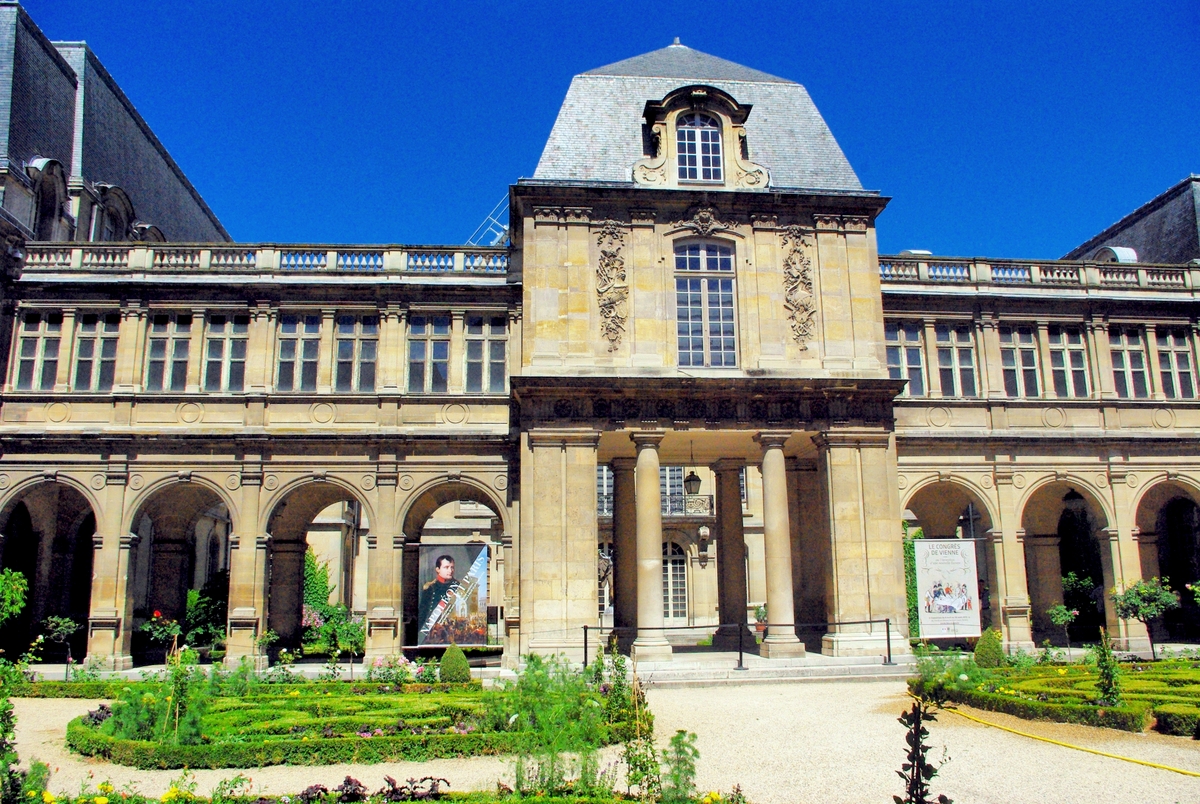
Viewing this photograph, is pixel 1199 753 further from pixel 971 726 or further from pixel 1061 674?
pixel 1061 674

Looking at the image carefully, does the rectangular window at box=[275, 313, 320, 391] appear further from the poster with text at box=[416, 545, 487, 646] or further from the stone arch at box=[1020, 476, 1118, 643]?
the stone arch at box=[1020, 476, 1118, 643]

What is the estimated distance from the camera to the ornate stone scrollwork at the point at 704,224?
24781 mm

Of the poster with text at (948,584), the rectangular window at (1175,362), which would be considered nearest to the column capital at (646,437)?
the poster with text at (948,584)

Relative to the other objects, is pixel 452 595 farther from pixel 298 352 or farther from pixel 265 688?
pixel 298 352

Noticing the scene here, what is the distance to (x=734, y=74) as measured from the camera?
29.0 m

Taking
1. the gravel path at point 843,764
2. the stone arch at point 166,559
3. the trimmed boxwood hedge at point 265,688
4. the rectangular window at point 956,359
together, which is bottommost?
the gravel path at point 843,764

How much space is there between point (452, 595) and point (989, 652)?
13360 mm

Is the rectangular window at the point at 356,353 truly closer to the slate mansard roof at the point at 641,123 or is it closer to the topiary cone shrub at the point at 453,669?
the slate mansard roof at the point at 641,123

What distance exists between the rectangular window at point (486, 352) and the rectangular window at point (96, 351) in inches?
386

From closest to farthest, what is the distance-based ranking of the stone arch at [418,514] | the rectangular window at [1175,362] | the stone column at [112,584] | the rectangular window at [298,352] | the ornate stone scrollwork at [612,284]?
the ornate stone scrollwork at [612,284]
the stone column at [112,584]
the stone arch at [418,514]
the rectangular window at [298,352]
the rectangular window at [1175,362]

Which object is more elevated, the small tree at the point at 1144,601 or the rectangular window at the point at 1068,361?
the rectangular window at the point at 1068,361

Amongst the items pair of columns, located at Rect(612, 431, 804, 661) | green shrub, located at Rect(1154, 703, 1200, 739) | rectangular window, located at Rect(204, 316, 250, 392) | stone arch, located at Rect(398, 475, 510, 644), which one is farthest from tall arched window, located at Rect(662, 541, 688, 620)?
green shrub, located at Rect(1154, 703, 1200, 739)

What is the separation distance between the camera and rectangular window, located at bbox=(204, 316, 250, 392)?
2634 cm

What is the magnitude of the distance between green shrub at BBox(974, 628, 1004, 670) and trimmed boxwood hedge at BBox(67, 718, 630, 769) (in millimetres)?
9934
